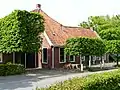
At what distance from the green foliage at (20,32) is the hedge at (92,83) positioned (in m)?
13.7

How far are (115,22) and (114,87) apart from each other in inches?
1864

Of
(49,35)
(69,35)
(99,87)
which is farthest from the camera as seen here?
(69,35)

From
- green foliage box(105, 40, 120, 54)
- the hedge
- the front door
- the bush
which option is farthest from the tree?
the hedge

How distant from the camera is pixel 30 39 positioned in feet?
88.1

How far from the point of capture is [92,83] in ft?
38.2

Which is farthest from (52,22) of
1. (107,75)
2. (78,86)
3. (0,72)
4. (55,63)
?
(78,86)

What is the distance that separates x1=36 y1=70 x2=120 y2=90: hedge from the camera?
1036 centimetres

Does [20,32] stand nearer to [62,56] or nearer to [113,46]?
[62,56]

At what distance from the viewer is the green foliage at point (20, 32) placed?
1023 inches

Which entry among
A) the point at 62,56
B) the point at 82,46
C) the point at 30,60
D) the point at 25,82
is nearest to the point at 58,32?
the point at 62,56

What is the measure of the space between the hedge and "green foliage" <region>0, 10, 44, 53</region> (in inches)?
538

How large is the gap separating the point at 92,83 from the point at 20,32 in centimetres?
1530

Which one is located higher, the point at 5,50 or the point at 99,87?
the point at 5,50

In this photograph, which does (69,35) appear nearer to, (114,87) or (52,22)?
(52,22)
